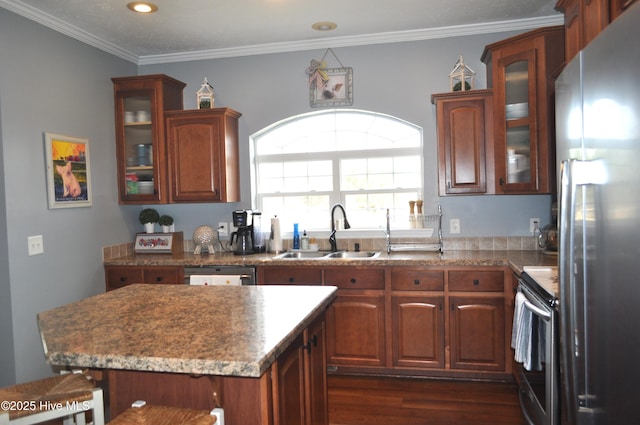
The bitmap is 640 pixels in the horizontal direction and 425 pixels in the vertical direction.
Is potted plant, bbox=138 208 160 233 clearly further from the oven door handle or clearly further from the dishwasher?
the oven door handle

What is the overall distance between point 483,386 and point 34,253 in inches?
126

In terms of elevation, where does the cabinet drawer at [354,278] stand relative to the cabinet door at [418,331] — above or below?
above

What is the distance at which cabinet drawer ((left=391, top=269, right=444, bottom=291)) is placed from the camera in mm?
3375

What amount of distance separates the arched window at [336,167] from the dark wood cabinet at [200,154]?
0.42 meters

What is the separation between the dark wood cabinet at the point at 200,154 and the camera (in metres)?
3.99

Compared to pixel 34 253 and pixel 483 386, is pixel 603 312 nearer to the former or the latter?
pixel 483 386

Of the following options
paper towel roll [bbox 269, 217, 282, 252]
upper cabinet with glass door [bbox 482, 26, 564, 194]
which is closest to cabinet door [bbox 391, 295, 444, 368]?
upper cabinet with glass door [bbox 482, 26, 564, 194]

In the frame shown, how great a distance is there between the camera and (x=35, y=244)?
3.20 meters

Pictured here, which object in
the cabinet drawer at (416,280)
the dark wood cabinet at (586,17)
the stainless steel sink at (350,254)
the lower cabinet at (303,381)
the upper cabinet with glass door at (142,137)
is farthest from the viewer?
the upper cabinet with glass door at (142,137)

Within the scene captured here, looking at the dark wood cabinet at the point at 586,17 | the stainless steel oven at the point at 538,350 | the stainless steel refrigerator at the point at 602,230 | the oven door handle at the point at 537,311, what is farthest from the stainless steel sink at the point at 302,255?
the stainless steel refrigerator at the point at 602,230

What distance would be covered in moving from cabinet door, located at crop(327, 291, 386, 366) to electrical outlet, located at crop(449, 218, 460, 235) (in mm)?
926

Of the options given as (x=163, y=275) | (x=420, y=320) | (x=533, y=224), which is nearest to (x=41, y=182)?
(x=163, y=275)

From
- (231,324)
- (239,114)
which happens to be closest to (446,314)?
(231,324)

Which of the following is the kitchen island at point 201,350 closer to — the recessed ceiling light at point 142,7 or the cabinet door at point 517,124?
the cabinet door at point 517,124
